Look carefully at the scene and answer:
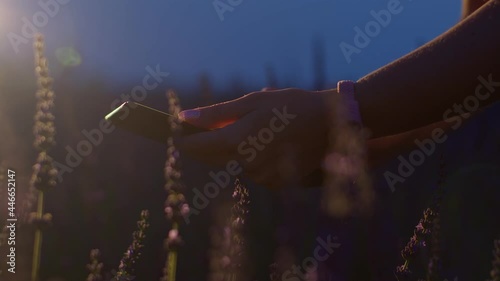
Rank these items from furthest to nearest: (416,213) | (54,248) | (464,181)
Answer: (464,181)
(416,213)
(54,248)

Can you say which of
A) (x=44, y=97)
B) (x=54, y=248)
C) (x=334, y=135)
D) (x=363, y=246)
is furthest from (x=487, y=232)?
(x=44, y=97)

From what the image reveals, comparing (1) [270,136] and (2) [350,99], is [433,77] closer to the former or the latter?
(2) [350,99]

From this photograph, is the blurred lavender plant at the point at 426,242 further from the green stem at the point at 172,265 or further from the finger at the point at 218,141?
the green stem at the point at 172,265

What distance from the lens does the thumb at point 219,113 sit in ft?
7.47

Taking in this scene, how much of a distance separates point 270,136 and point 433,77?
55 centimetres

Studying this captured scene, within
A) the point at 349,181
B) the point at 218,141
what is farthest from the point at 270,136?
the point at 349,181

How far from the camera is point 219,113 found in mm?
2285

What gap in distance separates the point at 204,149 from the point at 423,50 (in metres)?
0.77

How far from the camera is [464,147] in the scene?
4.98 meters

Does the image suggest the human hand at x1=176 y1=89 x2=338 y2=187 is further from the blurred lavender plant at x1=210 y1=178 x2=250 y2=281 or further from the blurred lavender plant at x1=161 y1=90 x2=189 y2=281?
the blurred lavender plant at x1=161 y1=90 x2=189 y2=281

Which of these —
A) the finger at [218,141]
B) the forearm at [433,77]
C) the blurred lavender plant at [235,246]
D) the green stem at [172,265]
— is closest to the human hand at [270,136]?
the finger at [218,141]

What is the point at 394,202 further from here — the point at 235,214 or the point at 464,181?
the point at 235,214

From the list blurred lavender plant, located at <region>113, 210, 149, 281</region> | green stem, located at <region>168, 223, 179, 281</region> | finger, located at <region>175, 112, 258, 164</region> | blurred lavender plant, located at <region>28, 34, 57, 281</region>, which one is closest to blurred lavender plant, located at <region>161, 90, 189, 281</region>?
green stem, located at <region>168, 223, 179, 281</region>

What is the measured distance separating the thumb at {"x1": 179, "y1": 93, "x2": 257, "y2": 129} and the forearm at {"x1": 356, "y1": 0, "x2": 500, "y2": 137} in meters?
0.38
